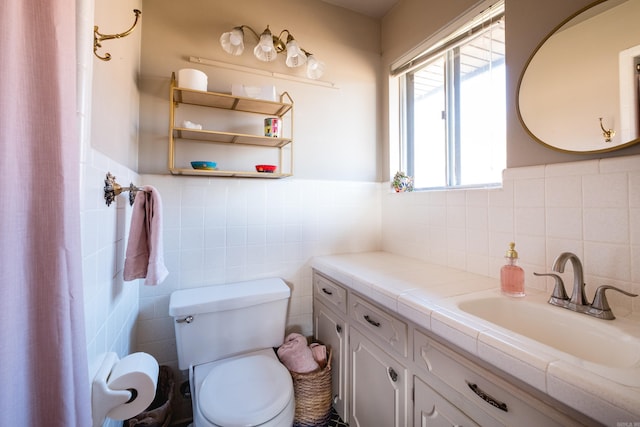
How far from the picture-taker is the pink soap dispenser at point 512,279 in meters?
1.00

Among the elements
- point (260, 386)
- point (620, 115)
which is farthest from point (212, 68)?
point (620, 115)

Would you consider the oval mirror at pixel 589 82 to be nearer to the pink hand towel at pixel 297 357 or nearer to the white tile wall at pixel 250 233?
the white tile wall at pixel 250 233

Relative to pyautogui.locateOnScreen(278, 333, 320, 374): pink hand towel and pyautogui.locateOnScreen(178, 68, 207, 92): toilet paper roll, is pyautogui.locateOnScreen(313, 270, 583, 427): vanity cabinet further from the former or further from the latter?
pyautogui.locateOnScreen(178, 68, 207, 92): toilet paper roll

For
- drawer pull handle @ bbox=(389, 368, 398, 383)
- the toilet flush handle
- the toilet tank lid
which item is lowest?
drawer pull handle @ bbox=(389, 368, 398, 383)

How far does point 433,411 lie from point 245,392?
71 cm

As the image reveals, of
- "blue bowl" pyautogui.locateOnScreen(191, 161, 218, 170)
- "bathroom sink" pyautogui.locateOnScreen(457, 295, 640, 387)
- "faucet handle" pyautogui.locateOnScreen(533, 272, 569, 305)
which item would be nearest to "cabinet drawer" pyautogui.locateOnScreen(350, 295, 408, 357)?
"bathroom sink" pyautogui.locateOnScreen(457, 295, 640, 387)

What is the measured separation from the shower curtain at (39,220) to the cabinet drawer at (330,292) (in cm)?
105

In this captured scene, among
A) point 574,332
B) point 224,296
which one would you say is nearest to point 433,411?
point 574,332

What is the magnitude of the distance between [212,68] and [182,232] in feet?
3.20

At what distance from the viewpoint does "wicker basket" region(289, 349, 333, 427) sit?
1.35 meters

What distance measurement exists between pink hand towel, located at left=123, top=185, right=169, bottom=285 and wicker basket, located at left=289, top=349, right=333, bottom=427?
2.80 ft

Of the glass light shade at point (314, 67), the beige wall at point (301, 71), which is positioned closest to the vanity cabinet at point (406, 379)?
the beige wall at point (301, 71)

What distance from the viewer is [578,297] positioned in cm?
87

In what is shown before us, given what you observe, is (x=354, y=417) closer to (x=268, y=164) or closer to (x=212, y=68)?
(x=268, y=164)
